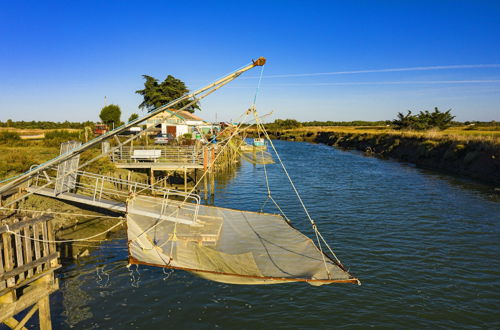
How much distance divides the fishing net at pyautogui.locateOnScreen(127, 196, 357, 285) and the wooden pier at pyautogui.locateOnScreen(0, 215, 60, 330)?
3640 millimetres

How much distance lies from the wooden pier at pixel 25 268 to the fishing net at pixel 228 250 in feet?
11.9

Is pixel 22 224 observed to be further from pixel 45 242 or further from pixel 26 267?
pixel 26 267

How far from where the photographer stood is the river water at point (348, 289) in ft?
40.7

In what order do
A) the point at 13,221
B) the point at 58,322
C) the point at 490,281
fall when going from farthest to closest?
the point at 490,281
the point at 58,322
the point at 13,221

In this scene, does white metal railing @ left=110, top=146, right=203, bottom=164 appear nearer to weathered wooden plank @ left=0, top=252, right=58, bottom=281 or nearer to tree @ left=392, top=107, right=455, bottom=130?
weathered wooden plank @ left=0, top=252, right=58, bottom=281

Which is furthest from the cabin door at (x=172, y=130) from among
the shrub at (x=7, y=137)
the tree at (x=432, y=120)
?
the tree at (x=432, y=120)

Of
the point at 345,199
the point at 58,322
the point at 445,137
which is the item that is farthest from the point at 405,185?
the point at 58,322

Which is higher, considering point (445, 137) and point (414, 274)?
point (445, 137)

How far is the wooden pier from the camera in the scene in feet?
27.9

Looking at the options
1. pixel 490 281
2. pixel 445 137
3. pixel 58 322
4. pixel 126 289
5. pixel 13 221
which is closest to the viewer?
pixel 13 221

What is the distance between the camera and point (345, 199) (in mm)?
30703

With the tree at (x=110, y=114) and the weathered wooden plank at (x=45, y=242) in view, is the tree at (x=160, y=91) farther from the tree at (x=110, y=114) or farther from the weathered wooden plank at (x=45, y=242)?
the weathered wooden plank at (x=45, y=242)

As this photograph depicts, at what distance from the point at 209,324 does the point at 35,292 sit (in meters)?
6.16

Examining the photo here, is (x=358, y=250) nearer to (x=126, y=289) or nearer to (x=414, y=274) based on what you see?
(x=414, y=274)
